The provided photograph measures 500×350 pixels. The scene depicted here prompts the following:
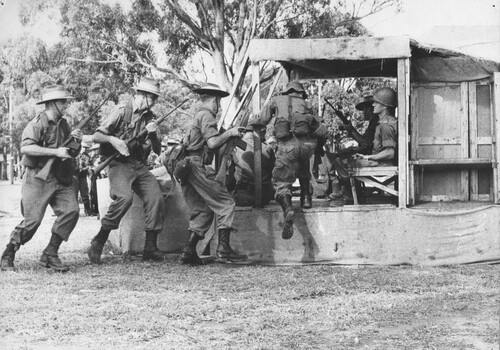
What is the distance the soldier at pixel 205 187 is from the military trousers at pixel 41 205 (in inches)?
56.0

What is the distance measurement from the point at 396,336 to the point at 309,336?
66 centimetres

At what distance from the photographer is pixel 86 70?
3033 cm

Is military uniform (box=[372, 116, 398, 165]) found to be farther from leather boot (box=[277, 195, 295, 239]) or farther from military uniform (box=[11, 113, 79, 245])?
military uniform (box=[11, 113, 79, 245])

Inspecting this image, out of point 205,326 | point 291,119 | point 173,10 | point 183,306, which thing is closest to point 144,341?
point 205,326

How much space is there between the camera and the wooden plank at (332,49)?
30.9 ft

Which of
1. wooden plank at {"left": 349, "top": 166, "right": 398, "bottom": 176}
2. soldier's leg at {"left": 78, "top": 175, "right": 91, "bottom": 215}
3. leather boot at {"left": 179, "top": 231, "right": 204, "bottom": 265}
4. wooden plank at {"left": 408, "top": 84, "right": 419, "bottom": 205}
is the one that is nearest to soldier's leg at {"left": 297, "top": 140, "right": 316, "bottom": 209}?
wooden plank at {"left": 349, "top": 166, "right": 398, "bottom": 176}

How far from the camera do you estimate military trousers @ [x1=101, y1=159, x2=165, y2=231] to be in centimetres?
918

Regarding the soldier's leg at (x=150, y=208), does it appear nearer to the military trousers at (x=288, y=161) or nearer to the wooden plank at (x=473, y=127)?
the military trousers at (x=288, y=161)

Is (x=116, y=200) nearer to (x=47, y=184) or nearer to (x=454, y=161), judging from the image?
(x=47, y=184)

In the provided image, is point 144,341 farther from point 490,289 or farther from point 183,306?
point 490,289

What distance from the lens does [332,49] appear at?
9562 millimetres

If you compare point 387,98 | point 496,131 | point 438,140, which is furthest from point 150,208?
point 496,131

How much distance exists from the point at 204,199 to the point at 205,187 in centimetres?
18

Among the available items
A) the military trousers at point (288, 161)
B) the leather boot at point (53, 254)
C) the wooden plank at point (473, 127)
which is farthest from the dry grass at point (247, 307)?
the wooden plank at point (473, 127)
